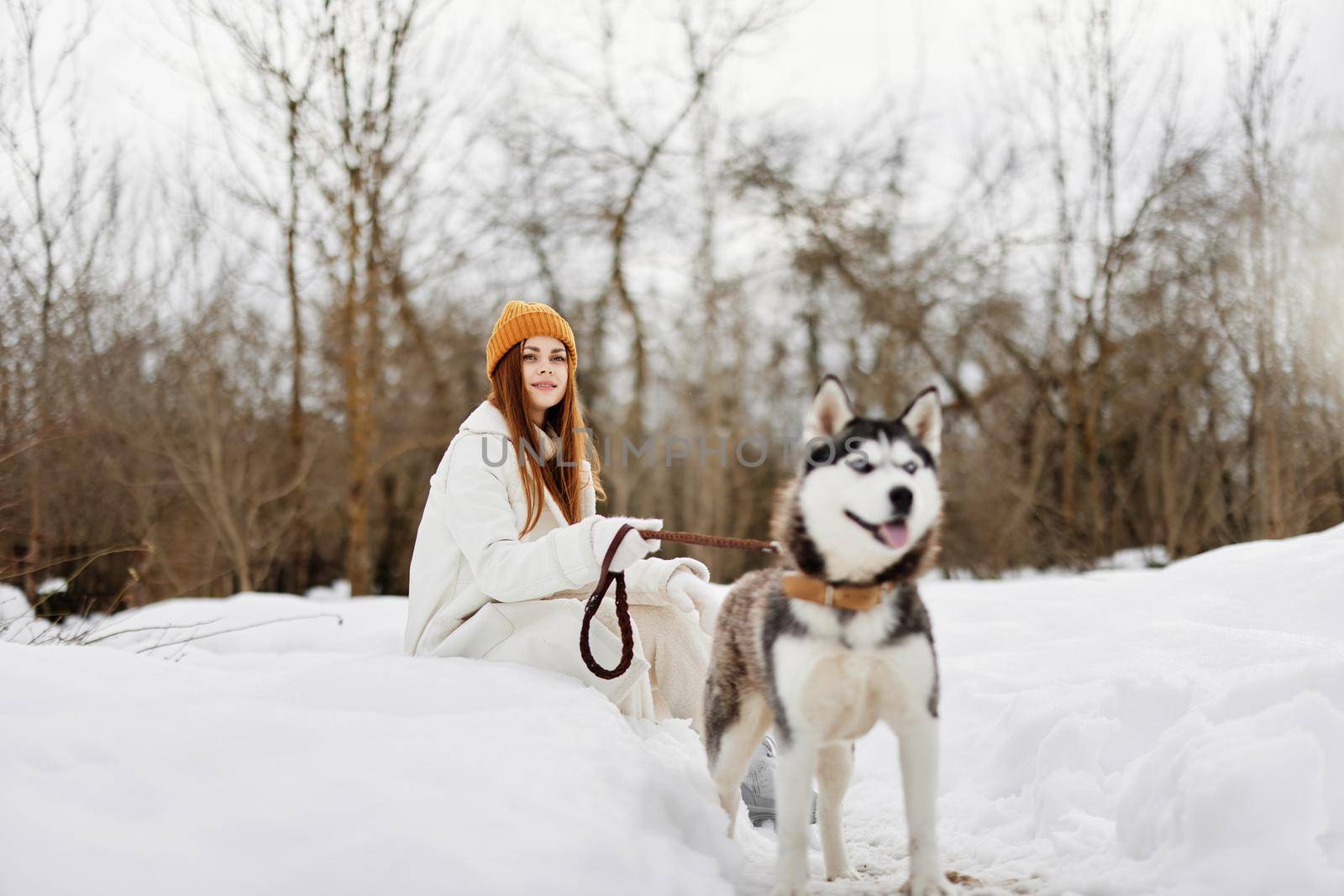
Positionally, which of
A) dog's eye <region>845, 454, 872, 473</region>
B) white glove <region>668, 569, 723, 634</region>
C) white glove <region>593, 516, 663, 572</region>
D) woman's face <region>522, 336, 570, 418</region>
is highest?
woman's face <region>522, 336, 570, 418</region>

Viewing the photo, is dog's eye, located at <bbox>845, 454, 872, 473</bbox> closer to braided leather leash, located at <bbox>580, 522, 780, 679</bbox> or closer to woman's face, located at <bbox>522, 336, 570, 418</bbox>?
braided leather leash, located at <bbox>580, 522, 780, 679</bbox>

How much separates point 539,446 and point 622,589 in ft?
2.43

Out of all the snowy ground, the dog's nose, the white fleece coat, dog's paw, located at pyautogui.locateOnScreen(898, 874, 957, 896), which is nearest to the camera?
the snowy ground

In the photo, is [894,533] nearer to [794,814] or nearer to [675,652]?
[794,814]

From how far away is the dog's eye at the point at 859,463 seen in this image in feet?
7.22

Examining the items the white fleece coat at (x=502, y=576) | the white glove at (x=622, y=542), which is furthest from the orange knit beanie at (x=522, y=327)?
the white glove at (x=622, y=542)

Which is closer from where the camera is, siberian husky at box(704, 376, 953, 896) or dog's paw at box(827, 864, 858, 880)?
siberian husky at box(704, 376, 953, 896)

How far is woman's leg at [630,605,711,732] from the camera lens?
3.36 metres

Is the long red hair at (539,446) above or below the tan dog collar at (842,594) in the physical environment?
above

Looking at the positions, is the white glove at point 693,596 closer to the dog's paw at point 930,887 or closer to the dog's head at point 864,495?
the dog's head at point 864,495

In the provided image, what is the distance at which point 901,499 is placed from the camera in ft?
7.00

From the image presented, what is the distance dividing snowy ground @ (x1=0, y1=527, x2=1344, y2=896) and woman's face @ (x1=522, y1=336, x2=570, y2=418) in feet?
3.38

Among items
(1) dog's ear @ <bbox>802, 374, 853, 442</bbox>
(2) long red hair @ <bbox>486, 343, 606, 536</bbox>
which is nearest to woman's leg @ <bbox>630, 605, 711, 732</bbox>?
(2) long red hair @ <bbox>486, 343, 606, 536</bbox>

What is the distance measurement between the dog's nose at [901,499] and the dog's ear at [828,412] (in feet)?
0.88
